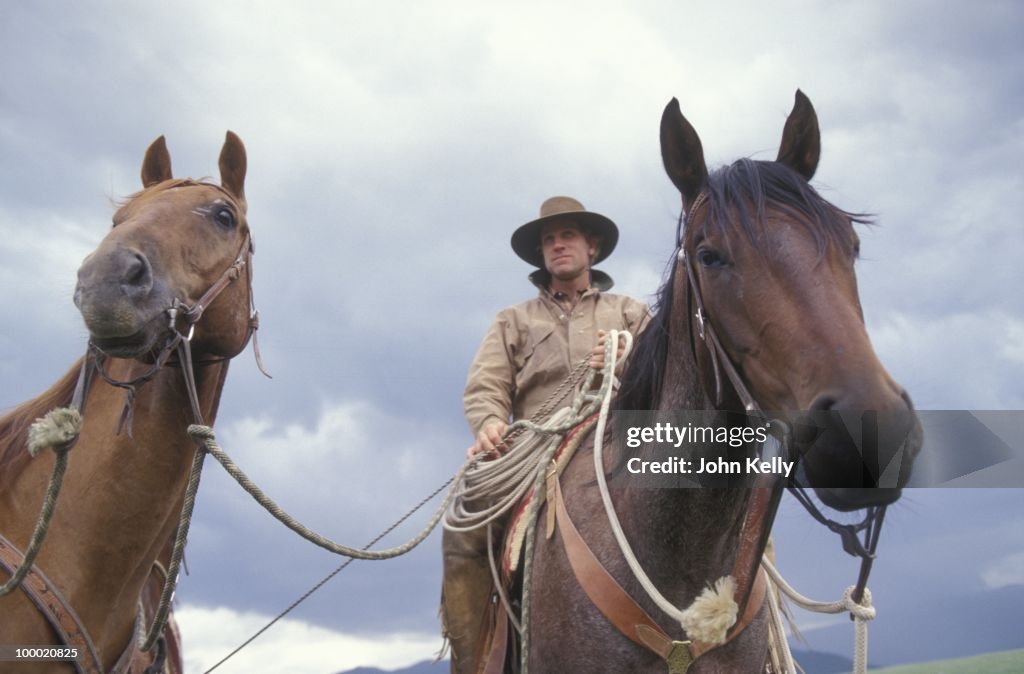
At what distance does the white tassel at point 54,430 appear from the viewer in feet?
12.8

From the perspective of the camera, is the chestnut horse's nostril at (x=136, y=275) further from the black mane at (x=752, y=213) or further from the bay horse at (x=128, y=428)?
the black mane at (x=752, y=213)

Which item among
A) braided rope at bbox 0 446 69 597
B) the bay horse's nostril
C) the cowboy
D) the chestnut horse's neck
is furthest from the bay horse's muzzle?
braided rope at bbox 0 446 69 597

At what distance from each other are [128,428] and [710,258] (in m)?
2.86

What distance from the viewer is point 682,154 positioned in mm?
3787

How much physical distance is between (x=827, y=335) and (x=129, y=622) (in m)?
3.64

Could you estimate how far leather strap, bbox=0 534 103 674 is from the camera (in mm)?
3934

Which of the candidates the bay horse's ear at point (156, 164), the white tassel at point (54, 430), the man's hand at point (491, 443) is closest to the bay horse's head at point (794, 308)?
the man's hand at point (491, 443)

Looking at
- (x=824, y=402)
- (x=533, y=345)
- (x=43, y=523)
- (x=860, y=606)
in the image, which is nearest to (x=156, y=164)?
(x=43, y=523)

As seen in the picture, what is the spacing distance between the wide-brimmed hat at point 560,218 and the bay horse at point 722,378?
268 cm

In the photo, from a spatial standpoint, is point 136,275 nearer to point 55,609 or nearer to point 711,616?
point 55,609

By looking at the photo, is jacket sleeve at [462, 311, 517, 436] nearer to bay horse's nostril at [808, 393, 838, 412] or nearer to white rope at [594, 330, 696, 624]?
white rope at [594, 330, 696, 624]

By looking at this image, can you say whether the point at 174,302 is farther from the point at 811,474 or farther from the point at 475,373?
the point at 811,474

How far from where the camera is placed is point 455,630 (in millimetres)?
5211

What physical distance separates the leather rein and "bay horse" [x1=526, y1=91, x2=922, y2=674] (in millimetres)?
2011
